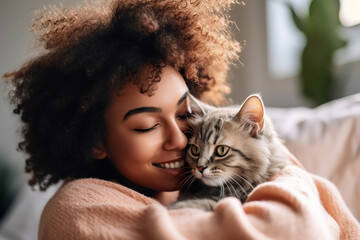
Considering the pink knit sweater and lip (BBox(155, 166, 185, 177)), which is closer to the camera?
the pink knit sweater

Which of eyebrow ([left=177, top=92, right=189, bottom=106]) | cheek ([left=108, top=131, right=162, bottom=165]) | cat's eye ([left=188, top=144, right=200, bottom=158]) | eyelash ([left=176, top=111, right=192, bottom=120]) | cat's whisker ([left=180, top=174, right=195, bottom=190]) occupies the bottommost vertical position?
cat's whisker ([left=180, top=174, right=195, bottom=190])

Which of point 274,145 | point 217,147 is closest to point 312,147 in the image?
point 274,145

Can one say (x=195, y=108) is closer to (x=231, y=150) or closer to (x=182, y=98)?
(x=182, y=98)

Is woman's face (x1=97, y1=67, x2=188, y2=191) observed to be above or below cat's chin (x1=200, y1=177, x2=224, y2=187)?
above

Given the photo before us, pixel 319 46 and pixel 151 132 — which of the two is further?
pixel 319 46

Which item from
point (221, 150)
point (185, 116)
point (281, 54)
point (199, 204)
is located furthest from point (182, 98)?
point (281, 54)

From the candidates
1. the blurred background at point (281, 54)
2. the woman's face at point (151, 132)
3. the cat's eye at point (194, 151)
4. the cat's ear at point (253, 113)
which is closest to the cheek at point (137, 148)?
the woman's face at point (151, 132)

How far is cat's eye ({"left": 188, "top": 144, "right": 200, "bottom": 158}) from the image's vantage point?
1.08 meters

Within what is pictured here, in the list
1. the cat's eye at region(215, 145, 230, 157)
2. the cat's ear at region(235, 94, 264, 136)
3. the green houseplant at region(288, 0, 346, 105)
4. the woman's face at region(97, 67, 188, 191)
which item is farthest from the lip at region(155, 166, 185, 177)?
the green houseplant at region(288, 0, 346, 105)

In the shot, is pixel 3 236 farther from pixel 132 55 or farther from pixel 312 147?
pixel 312 147

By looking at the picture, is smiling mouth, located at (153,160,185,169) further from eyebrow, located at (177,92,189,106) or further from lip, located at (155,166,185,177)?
eyebrow, located at (177,92,189,106)

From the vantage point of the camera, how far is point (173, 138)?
3.42 ft

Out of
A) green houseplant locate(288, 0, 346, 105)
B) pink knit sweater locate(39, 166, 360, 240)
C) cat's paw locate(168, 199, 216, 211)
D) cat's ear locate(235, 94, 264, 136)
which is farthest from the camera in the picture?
green houseplant locate(288, 0, 346, 105)

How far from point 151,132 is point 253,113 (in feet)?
0.97
